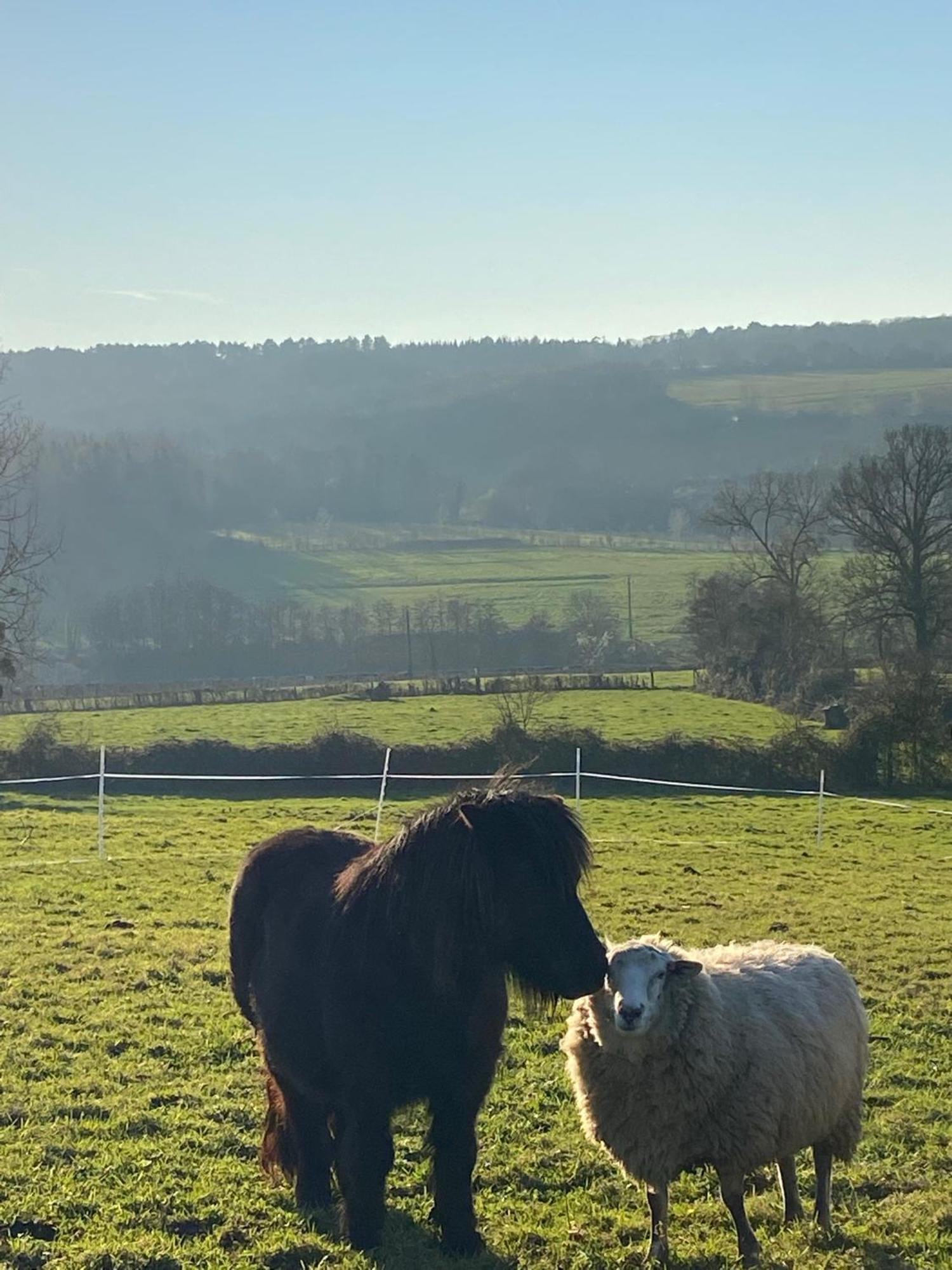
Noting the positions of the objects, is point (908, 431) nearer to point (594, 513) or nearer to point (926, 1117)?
point (926, 1117)

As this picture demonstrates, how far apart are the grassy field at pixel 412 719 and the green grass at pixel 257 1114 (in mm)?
17290

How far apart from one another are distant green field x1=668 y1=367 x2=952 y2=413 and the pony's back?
14955 centimetres

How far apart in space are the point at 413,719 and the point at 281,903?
104ft

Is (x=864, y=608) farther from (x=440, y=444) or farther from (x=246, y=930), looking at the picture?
(x=440, y=444)

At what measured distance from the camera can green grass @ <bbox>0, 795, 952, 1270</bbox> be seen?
225 inches

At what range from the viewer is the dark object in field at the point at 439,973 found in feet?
17.4

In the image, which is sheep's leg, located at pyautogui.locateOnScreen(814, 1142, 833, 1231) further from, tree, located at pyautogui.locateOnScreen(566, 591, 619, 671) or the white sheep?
tree, located at pyautogui.locateOnScreen(566, 591, 619, 671)

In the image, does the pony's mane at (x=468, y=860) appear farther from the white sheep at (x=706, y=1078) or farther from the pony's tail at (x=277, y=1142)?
the pony's tail at (x=277, y=1142)

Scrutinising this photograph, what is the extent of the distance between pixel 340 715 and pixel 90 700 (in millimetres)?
12562

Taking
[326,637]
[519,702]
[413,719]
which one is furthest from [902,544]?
[326,637]

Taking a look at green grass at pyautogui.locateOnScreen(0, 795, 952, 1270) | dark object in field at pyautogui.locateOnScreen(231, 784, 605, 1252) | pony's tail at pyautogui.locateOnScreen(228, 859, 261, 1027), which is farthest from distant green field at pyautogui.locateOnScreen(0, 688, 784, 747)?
dark object in field at pyautogui.locateOnScreen(231, 784, 605, 1252)

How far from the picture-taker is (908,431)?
138ft

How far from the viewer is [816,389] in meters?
168

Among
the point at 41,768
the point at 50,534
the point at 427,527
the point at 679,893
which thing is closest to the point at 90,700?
the point at 41,768
